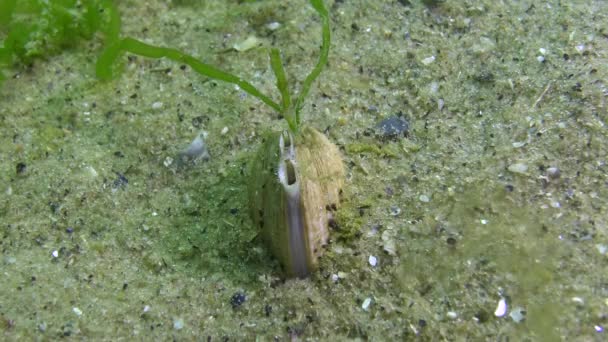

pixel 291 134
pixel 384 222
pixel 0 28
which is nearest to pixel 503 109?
pixel 384 222

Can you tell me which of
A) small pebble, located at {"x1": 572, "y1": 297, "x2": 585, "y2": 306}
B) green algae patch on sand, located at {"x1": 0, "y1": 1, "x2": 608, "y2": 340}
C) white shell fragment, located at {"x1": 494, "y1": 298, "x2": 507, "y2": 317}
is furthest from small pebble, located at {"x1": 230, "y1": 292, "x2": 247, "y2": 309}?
small pebble, located at {"x1": 572, "y1": 297, "x2": 585, "y2": 306}

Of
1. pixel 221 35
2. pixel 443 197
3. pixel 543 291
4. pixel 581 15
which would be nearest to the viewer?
pixel 543 291

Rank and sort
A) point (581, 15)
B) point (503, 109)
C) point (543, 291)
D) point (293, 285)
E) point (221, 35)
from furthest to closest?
point (221, 35)
point (581, 15)
point (503, 109)
point (293, 285)
point (543, 291)

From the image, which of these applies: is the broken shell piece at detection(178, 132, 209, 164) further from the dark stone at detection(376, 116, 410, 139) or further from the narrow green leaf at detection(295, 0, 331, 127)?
the dark stone at detection(376, 116, 410, 139)

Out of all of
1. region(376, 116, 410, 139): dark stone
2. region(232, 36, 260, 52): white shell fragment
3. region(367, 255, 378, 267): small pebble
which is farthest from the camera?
region(232, 36, 260, 52): white shell fragment

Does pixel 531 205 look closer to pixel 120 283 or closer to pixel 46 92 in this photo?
pixel 120 283

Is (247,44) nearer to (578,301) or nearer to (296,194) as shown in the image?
(296,194)

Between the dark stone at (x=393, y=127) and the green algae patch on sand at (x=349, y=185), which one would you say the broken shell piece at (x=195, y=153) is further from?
the dark stone at (x=393, y=127)
